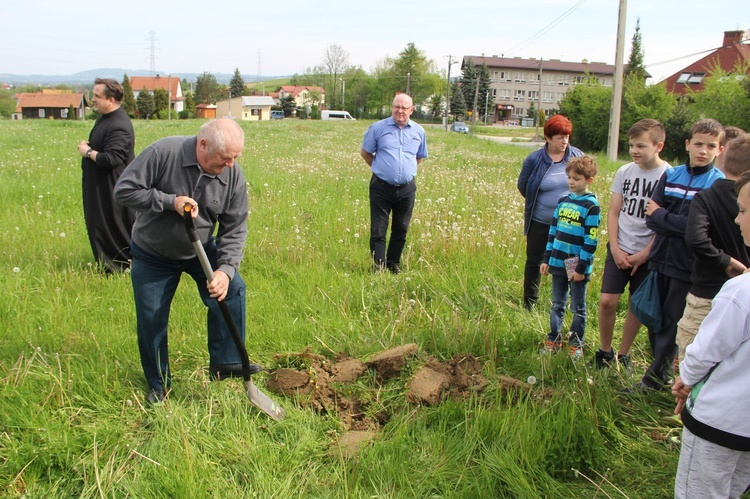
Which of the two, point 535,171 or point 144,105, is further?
point 144,105

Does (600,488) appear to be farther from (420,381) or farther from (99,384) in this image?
(99,384)

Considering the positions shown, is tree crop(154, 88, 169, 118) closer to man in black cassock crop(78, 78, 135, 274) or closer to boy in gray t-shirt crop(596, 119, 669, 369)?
man in black cassock crop(78, 78, 135, 274)

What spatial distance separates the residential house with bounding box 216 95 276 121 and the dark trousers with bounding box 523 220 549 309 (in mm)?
90612

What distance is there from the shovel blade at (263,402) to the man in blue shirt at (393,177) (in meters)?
3.02

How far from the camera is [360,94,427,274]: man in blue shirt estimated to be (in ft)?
21.4

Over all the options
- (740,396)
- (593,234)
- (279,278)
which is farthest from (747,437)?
(279,278)

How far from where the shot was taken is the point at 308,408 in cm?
358

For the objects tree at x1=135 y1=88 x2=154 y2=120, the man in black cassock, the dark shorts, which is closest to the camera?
the dark shorts

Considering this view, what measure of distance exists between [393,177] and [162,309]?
348cm

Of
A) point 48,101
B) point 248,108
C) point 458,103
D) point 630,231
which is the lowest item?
point 630,231

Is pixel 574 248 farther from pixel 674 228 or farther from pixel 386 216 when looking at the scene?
pixel 386 216

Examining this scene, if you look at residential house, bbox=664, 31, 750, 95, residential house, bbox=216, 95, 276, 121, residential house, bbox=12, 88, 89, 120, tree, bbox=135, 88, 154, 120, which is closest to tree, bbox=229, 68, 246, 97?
residential house, bbox=216, 95, 276, 121

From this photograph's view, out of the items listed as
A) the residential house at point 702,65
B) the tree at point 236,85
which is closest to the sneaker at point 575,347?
the residential house at point 702,65

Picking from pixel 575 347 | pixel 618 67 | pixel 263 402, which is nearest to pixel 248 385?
pixel 263 402
